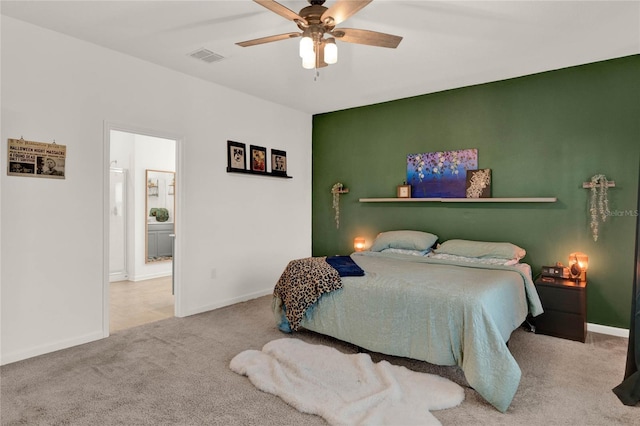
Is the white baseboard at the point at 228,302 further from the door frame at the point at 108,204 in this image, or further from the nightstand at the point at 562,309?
the nightstand at the point at 562,309

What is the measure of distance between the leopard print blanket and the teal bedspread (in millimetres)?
81

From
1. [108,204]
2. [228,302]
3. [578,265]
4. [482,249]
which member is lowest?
[228,302]

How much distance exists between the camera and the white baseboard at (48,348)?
2885 millimetres

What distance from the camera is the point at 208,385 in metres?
2.53

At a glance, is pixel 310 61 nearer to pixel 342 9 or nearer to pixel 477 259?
pixel 342 9

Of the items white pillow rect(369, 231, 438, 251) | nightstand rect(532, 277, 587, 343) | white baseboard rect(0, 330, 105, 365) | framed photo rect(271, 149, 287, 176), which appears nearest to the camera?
white baseboard rect(0, 330, 105, 365)

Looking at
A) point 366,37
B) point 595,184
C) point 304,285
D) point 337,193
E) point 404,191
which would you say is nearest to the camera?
point 366,37

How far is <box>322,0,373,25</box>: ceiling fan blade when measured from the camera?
2.13 metres

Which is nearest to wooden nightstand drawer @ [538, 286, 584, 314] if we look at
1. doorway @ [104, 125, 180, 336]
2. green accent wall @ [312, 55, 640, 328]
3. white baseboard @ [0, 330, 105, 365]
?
green accent wall @ [312, 55, 640, 328]

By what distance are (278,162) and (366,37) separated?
9.66ft

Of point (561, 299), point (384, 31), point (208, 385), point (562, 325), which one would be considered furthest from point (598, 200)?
point (208, 385)

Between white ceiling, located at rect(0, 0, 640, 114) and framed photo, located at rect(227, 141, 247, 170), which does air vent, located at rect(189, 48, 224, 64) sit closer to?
white ceiling, located at rect(0, 0, 640, 114)

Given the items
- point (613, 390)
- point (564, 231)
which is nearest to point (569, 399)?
point (613, 390)

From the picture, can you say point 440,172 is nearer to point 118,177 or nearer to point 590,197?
point 590,197
